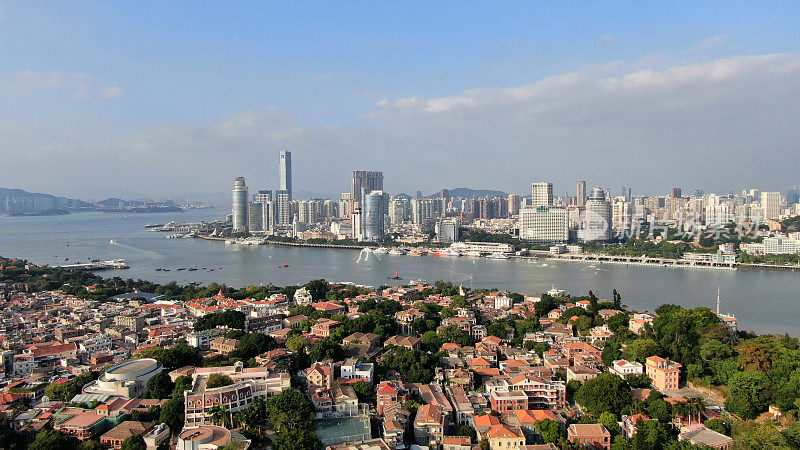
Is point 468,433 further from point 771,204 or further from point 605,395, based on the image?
point 771,204

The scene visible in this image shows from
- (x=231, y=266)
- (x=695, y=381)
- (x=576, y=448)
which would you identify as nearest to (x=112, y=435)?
(x=576, y=448)

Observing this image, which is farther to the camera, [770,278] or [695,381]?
[770,278]

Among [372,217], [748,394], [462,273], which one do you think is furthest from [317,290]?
[372,217]

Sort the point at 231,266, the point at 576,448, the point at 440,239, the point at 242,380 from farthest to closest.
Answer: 1. the point at 440,239
2. the point at 231,266
3. the point at 242,380
4. the point at 576,448

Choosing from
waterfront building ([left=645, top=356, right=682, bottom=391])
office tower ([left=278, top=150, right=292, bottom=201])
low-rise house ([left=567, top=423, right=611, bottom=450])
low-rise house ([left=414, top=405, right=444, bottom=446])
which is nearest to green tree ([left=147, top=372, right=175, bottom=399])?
low-rise house ([left=414, top=405, right=444, bottom=446])

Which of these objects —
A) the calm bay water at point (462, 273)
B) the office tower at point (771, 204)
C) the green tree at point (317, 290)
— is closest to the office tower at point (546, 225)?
the calm bay water at point (462, 273)

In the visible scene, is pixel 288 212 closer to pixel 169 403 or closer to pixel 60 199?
pixel 169 403
